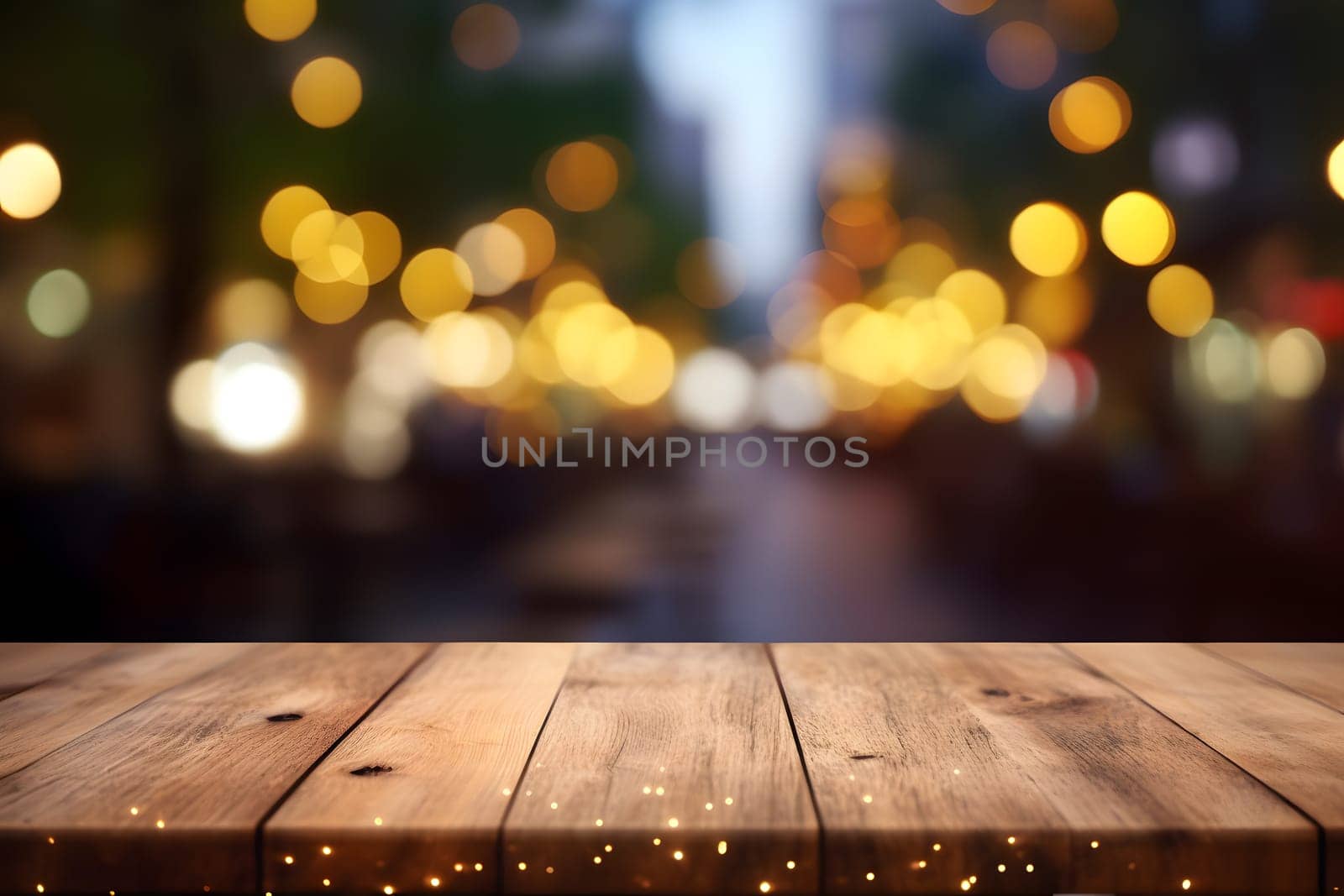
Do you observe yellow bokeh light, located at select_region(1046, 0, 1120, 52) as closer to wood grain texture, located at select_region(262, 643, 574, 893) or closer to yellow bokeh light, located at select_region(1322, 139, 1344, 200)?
yellow bokeh light, located at select_region(1322, 139, 1344, 200)

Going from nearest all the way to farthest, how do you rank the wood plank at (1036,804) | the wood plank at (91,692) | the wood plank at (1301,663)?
the wood plank at (1036,804) → the wood plank at (91,692) → the wood plank at (1301,663)

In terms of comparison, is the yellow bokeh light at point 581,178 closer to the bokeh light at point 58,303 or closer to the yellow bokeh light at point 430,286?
the yellow bokeh light at point 430,286

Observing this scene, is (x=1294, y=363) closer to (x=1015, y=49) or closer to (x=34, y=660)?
(x=1015, y=49)

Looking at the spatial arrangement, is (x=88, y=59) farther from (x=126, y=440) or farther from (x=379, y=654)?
(x=379, y=654)

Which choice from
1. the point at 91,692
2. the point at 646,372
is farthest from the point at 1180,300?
the point at 91,692

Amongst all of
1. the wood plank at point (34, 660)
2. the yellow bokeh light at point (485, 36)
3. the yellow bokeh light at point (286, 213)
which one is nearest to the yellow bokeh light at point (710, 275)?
the yellow bokeh light at point (485, 36)

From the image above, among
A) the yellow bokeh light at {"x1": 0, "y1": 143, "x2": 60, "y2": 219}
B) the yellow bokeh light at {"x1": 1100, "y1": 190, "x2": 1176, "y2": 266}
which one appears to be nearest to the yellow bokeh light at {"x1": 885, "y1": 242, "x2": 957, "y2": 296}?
the yellow bokeh light at {"x1": 1100, "y1": 190, "x2": 1176, "y2": 266}

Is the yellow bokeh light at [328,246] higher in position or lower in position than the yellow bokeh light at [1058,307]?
higher
